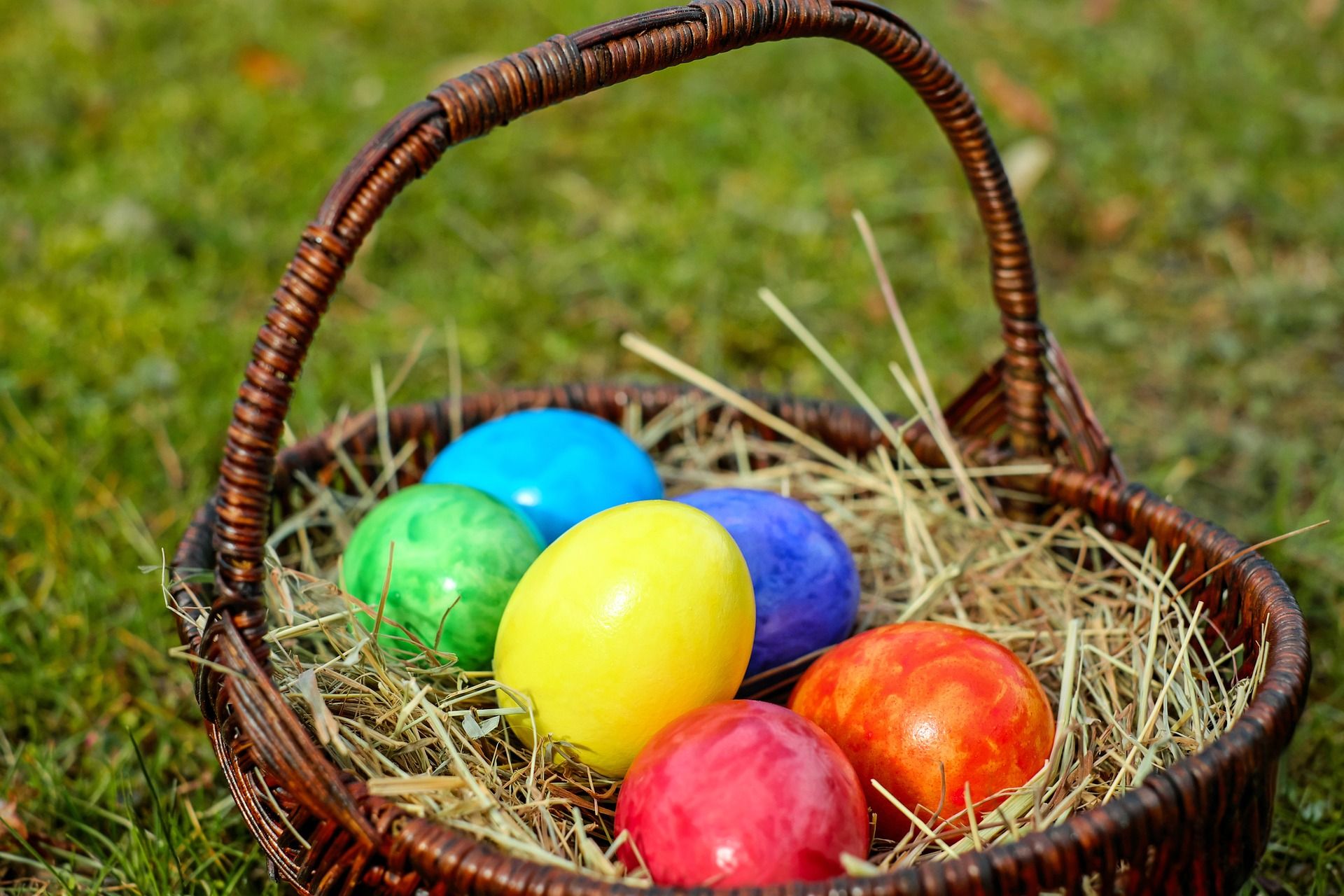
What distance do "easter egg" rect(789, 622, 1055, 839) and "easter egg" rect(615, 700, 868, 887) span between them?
12cm

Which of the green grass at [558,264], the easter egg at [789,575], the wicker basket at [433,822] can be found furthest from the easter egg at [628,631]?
the green grass at [558,264]

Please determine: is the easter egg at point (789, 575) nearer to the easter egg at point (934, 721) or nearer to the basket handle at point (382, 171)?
the easter egg at point (934, 721)

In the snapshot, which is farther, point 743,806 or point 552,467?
point 552,467

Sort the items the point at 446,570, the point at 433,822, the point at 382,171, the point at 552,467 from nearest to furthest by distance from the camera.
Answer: the point at 433,822 < the point at 382,171 < the point at 446,570 < the point at 552,467

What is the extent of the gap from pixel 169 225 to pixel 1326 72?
4309mm

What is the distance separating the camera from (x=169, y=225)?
131 inches

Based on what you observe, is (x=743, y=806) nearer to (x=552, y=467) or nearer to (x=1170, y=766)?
(x=1170, y=766)

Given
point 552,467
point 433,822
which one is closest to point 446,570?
point 552,467

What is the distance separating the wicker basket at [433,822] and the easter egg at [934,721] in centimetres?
22

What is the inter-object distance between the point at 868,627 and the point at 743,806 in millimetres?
769

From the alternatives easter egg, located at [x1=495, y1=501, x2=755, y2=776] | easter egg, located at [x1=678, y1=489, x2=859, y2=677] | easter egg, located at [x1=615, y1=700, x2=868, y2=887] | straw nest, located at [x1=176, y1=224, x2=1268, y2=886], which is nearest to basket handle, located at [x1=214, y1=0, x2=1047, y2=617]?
straw nest, located at [x1=176, y1=224, x2=1268, y2=886]

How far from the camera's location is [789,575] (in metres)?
1.75

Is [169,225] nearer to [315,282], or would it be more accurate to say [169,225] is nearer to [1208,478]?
[315,282]

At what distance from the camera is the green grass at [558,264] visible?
2.03m
